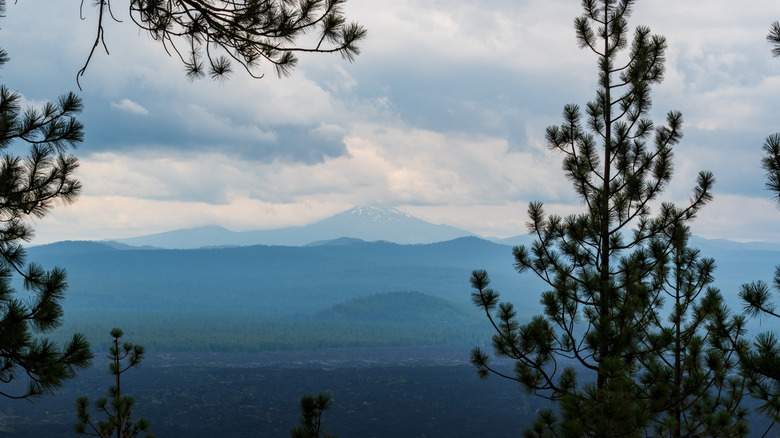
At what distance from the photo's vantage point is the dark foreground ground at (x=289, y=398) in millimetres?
117938

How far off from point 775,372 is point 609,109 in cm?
660

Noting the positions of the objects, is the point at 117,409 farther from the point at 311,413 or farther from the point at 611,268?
the point at 611,268

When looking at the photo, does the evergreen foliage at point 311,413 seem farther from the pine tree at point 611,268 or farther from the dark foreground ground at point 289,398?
the dark foreground ground at point 289,398

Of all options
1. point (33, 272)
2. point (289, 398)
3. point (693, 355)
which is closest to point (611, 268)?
point (693, 355)

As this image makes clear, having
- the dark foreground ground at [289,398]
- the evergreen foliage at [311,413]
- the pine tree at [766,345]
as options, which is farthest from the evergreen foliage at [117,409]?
the dark foreground ground at [289,398]

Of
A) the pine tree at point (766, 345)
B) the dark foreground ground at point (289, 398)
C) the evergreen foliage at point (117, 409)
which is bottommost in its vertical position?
the dark foreground ground at point (289, 398)

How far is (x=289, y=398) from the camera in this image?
469ft

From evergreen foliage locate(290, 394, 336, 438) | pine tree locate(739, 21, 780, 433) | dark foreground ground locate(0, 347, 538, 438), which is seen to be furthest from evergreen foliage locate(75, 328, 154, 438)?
dark foreground ground locate(0, 347, 538, 438)

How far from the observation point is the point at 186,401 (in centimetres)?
13888

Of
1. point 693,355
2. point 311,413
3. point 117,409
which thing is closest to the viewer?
point 311,413

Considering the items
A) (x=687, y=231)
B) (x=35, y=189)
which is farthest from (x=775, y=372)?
(x=35, y=189)

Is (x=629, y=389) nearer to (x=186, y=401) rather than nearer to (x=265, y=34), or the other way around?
(x=265, y=34)

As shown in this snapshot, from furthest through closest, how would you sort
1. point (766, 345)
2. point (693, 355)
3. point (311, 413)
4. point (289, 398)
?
1. point (289, 398)
2. point (693, 355)
3. point (311, 413)
4. point (766, 345)

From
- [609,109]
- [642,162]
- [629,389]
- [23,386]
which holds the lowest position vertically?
[23,386]
